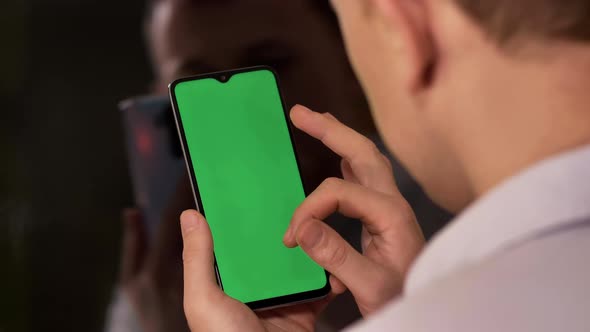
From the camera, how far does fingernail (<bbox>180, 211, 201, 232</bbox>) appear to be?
336 millimetres

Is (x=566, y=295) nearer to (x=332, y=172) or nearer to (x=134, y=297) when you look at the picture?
(x=332, y=172)

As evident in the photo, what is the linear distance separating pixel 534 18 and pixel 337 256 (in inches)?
6.1

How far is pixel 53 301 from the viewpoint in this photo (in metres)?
0.63

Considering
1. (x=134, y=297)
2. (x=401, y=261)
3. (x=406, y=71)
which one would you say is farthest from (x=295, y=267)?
(x=134, y=297)

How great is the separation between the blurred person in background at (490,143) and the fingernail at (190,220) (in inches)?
3.7

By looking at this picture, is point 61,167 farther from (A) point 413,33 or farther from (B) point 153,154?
(A) point 413,33

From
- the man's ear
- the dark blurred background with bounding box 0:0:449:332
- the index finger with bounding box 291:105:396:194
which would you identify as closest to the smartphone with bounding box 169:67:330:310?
the index finger with bounding box 291:105:396:194

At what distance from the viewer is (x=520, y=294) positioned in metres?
0.21

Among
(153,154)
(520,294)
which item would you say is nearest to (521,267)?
(520,294)

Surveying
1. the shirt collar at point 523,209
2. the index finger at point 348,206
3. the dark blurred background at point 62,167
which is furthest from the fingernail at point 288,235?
the dark blurred background at point 62,167

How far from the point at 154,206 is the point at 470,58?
14.8 inches

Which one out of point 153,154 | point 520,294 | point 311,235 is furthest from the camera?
point 153,154

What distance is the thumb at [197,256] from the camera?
13.1 inches

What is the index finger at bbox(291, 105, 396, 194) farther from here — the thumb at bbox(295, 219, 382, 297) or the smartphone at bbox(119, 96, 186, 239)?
the smartphone at bbox(119, 96, 186, 239)
